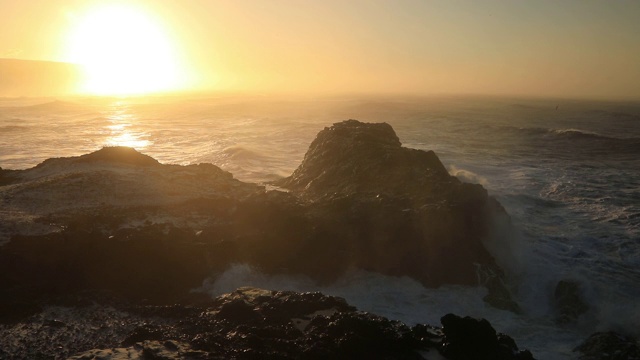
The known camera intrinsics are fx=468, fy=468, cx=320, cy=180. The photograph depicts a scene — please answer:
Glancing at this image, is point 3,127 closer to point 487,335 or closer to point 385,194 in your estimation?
point 385,194

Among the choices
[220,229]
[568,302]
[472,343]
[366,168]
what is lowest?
[568,302]

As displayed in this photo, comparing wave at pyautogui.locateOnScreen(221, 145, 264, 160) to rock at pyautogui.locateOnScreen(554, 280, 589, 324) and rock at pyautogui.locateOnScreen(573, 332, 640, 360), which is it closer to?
rock at pyautogui.locateOnScreen(554, 280, 589, 324)

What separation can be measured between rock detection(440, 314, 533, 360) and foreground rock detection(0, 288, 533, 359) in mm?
18

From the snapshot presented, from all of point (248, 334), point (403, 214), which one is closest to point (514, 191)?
point (403, 214)

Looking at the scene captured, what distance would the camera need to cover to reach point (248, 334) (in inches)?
362

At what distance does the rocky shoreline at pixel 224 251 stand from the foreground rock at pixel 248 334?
3 centimetres

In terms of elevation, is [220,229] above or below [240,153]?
below

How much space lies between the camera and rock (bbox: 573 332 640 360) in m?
9.77

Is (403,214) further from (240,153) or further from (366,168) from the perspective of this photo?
(240,153)

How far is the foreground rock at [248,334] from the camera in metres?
8.57

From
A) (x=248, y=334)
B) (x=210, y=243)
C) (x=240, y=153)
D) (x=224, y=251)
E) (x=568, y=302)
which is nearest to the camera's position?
(x=248, y=334)

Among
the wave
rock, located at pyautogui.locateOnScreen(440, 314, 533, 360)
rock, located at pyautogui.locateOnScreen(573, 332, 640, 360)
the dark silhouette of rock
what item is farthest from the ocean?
rock, located at pyautogui.locateOnScreen(440, 314, 533, 360)

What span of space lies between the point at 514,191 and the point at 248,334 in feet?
59.3

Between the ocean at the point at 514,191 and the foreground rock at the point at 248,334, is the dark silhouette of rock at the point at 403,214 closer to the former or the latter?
the ocean at the point at 514,191
